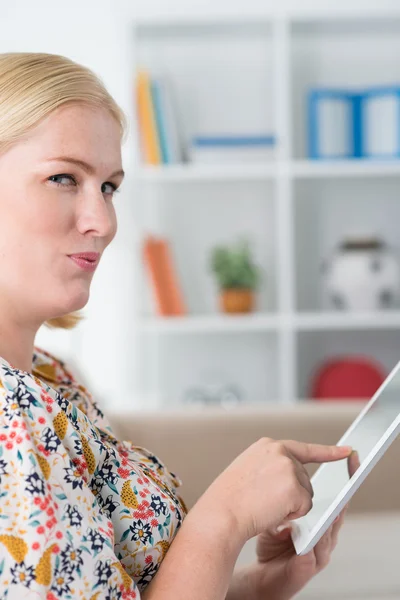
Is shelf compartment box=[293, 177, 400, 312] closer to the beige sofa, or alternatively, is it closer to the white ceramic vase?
the white ceramic vase

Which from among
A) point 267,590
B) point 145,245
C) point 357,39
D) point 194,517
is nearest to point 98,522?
point 194,517

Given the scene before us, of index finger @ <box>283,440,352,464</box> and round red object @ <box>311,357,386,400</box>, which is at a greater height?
index finger @ <box>283,440,352,464</box>

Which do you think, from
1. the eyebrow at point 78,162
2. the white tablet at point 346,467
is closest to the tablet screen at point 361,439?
the white tablet at point 346,467

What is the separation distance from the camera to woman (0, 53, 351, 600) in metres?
0.72

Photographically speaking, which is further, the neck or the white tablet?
the neck

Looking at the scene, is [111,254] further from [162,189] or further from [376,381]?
[376,381]

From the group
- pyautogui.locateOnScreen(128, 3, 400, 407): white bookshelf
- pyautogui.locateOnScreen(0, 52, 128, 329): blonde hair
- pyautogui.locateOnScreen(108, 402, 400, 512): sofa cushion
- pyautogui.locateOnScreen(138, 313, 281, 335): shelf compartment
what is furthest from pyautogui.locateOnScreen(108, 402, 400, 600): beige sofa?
pyautogui.locateOnScreen(128, 3, 400, 407): white bookshelf

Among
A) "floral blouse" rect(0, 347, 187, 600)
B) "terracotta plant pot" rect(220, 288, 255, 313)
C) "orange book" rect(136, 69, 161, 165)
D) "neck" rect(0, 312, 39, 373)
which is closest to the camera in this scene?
"floral blouse" rect(0, 347, 187, 600)

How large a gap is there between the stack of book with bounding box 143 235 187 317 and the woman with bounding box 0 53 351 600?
2451 mm

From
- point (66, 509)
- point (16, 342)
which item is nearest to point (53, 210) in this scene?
point (16, 342)

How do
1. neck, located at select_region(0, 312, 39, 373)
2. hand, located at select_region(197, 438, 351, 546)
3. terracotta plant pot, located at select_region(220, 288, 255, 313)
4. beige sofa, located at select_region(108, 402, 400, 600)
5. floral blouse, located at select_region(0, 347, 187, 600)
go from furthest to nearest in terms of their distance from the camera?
terracotta plant pot, located at select_region(220, 288, 255, 313)
beige sofa, located at select_region(108, 402, 400, 600)
neck, located at select_region(0, 312, 39, 373)
hand, located at select_region(197, 438, 351, 546)
floral blouse, located at select_region(0, 347, 187, 600)

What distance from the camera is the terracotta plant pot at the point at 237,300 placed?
3.50 meters

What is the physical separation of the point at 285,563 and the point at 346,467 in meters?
0.15

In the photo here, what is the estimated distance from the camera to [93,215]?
90 cm
